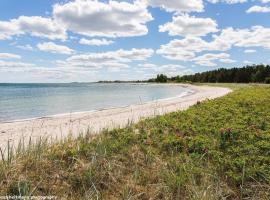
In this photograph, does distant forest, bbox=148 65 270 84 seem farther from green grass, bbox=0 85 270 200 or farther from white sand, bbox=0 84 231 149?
green grass, bbox=0 85 270 200

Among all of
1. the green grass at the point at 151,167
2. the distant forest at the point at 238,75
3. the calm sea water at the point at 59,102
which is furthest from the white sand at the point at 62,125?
the distant forest at the point at 238,75

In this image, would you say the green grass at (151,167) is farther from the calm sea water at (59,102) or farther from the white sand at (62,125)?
the calm sea water at (59,102)

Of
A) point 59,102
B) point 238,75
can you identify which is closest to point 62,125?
point 59,102

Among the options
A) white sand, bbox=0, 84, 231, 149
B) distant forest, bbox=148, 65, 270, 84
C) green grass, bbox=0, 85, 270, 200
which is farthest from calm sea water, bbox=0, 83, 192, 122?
distant forest, bbox=148, 65, 270, 84

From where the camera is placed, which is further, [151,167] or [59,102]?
[59,102]

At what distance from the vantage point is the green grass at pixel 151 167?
495 centimetres

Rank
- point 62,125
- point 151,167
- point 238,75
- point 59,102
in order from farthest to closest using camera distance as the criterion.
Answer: point 238,75
point 59,102
point 62,125
point 151,167

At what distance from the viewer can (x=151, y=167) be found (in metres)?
6.01

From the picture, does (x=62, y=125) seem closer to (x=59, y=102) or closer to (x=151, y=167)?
(x=151, y=167)

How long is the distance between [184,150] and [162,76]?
16176cm

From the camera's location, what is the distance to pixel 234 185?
5492 millimetres

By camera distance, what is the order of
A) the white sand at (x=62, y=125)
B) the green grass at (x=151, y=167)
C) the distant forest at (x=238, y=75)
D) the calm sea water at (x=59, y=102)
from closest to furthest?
1. the green grass at (x=151, y=167)
2. the white sand at (x=62, y=125)
3. the calm sea water at (x=59, y=102)
4. the distant forest at (x=238, y=75)

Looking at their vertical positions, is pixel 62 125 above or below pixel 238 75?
below

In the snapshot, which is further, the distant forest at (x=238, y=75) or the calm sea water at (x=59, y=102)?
the distant forest at (x=238, y=75)
